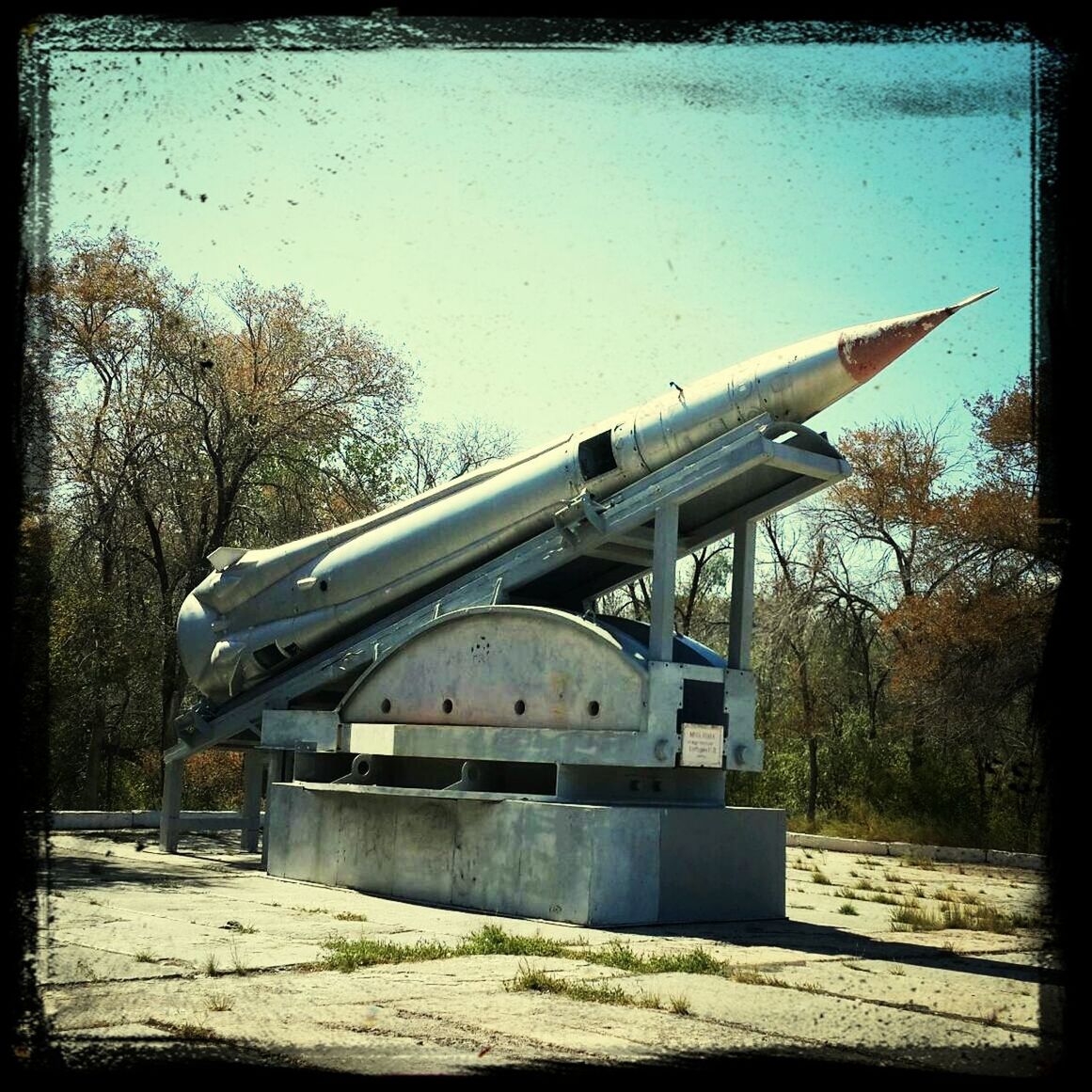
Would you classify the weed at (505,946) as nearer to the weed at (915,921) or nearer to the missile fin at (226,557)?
the weed at (915,921)

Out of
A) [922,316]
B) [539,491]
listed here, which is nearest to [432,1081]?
[922,316]

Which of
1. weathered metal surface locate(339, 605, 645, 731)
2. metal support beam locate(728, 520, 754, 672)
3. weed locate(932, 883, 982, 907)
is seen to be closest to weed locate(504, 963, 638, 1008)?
weathered metal surface locate(339, 605, 645, 731)

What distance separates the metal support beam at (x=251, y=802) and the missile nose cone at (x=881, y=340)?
11269 mm

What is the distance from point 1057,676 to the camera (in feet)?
17.1

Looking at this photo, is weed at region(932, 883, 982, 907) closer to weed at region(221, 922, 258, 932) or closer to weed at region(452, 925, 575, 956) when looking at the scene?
weed at region(452, 925, 575, 956)

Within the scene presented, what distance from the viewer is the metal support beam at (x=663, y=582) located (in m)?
12.9

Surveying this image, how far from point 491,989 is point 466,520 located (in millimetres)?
7397

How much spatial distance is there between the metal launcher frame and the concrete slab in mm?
434

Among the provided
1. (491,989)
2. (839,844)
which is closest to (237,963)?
(491,989)

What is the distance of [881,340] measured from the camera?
1242cm

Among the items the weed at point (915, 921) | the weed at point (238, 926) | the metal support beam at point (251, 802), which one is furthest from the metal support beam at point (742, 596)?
the metal support beam at point (251, 802)

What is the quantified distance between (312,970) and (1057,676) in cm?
579

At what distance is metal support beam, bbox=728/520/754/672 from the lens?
14375mm

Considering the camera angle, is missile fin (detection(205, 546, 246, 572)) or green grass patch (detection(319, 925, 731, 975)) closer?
green grass patch (detection(319, 925, 731, 975))
